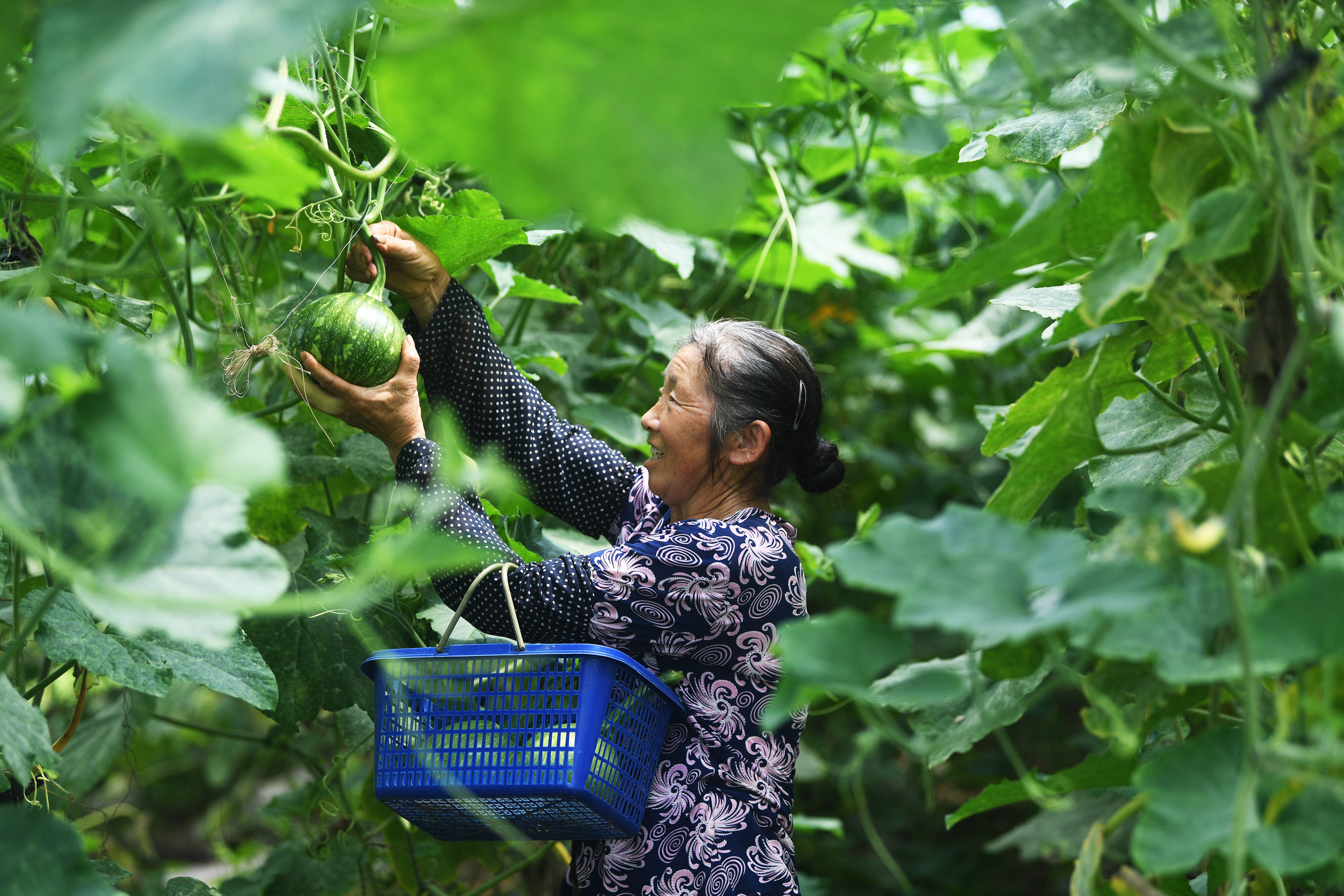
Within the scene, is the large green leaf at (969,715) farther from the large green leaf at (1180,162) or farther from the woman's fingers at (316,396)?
the woman's fingers at (316,396)

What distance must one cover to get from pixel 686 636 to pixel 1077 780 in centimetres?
42

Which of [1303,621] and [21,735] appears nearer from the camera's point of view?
[1303,621]

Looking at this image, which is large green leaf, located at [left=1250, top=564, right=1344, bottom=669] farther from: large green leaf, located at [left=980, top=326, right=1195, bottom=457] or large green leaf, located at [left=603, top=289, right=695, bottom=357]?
large green leaf, located at [left=603, top=289, right=695, bottom=357]

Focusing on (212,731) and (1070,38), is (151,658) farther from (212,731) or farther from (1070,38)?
(1070,38)

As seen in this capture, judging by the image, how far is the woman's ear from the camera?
54.1 inches

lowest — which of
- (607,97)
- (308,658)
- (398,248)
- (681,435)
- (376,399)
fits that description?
(308,658)

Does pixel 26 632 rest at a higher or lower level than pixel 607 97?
lower

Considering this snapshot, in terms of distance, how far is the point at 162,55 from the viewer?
486 millimetres

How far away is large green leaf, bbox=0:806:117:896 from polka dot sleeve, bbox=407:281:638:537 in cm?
75

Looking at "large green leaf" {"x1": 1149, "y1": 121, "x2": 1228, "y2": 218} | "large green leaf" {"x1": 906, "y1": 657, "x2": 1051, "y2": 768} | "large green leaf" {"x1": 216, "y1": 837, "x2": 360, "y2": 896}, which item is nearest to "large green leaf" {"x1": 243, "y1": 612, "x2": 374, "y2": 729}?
"large green leaf" {"x1": 216, "y1": 837, "x2": 360, "y2": 896}

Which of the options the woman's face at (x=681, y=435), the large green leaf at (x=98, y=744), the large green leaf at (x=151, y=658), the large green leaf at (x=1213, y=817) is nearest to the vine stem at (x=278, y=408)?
the large green leaf at (x=151, y=658)

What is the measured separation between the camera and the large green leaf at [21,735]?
0.78 m

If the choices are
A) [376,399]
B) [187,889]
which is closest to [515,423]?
[376,399]

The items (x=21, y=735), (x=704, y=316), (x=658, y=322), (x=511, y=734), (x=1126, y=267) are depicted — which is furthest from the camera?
(x=658, y=322)
